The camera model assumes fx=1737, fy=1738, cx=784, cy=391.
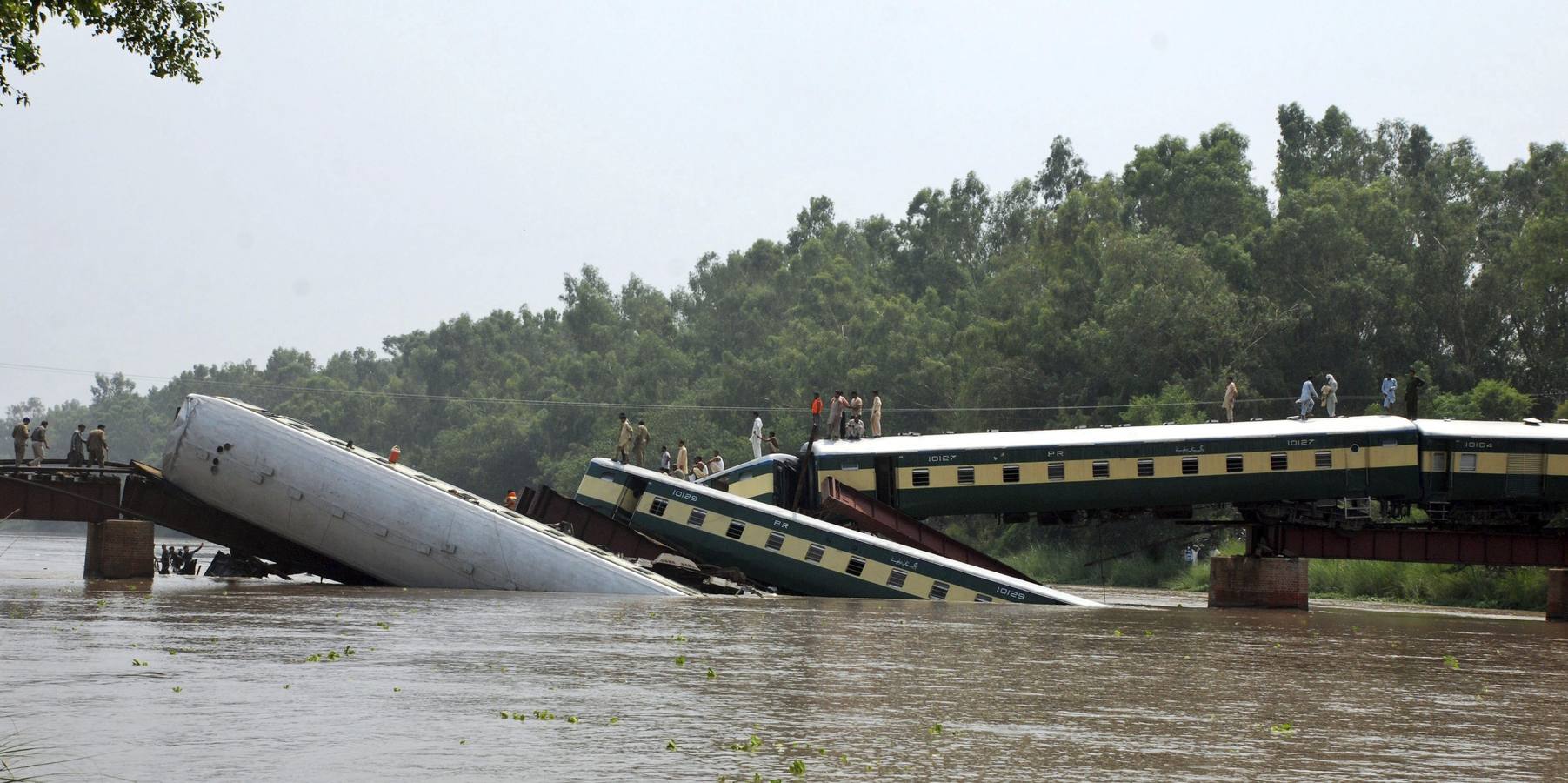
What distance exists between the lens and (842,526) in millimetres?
45250

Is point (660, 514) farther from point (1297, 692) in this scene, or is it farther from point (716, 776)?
point (716, 776)

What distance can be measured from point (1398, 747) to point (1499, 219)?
86296 mm

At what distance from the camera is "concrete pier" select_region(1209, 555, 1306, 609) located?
153ft

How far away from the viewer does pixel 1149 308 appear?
8538 cm

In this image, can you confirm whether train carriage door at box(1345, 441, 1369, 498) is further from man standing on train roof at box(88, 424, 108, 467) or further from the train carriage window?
man standing on train roof at box(88, 424, 108, 467)

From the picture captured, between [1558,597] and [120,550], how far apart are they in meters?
36.9

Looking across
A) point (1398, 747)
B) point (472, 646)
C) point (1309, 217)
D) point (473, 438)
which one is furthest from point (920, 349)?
point (1398, 747)

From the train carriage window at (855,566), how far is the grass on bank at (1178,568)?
11.6 meters

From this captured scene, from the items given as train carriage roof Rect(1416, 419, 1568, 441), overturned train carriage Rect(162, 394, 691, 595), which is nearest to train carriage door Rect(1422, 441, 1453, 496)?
train carriage roof Rect(1416, 419, 1568, 441)

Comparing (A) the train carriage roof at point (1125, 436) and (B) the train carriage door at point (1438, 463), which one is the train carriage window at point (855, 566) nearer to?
(A) the train carriage roof at point (1125, 436)

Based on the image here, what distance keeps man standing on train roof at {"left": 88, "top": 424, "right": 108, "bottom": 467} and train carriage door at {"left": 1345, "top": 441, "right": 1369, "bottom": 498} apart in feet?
107

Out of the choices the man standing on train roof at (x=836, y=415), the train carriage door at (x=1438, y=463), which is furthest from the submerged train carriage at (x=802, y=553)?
the train carriage door at (x=1438, y=463)

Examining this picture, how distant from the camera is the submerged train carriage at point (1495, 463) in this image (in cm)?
4394

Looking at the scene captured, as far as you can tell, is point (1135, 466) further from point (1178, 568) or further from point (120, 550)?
point (1178, 568)
